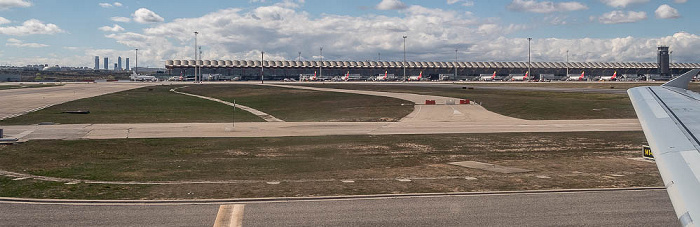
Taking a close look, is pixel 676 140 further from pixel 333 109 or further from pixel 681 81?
pixel 333 109

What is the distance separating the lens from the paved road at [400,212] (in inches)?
635

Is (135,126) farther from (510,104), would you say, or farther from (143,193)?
(510,104)

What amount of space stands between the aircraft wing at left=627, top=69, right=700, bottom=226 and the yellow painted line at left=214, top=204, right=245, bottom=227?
1091 centimetres

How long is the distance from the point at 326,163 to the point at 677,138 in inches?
846

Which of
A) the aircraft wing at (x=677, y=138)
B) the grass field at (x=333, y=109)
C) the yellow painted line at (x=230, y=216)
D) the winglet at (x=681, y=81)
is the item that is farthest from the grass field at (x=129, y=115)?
the aircraft wing at (x=677, y=138)

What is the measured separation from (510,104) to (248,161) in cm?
5031

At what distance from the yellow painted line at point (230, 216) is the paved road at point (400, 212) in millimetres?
177

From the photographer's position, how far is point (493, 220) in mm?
16344

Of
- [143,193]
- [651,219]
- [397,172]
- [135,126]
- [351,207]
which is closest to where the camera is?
[651,219]

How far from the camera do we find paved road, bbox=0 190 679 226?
16141 millimetres

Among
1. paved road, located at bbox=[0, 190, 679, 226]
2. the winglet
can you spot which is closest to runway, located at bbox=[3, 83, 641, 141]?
paved road, located at bbox=[0, 190, 679, 226]

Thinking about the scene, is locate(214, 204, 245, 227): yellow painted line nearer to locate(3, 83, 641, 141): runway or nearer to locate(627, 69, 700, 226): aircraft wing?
locate(627, 69, 700, 226): aircraft wing

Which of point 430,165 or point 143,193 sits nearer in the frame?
point 143,193

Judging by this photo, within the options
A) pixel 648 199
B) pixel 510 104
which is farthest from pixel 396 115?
pixel 648 199
